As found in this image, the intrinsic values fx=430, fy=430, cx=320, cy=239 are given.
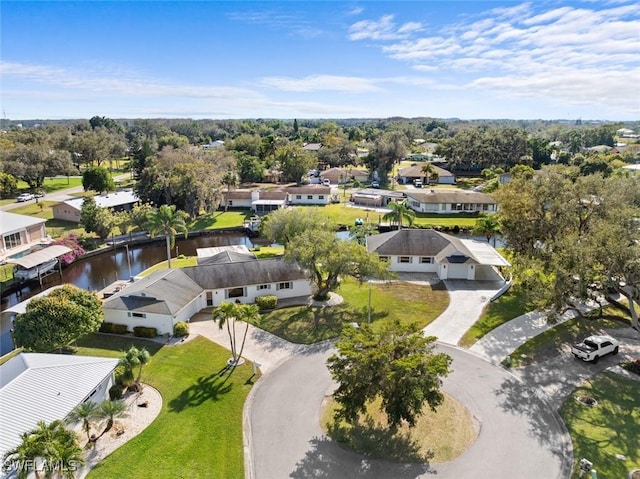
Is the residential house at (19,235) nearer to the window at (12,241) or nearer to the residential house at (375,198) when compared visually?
the window at (12,241)

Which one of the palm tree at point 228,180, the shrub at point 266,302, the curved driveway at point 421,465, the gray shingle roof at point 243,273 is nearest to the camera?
the curved driveway at point 421,465

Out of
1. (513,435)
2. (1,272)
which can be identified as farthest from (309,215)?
(1,272)

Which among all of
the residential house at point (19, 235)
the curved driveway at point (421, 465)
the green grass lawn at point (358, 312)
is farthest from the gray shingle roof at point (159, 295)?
the residential house at point (19, 235)

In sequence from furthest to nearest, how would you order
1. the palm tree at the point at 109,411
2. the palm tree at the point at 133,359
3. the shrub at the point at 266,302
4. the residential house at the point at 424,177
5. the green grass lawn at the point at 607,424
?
the residential house at the point at 424,177 → the shrub at the point at 266,302 → the palm tree at the point at 133,359 → the palm tree at the point at 109,411 → the green grass lawn at the point at 607,424

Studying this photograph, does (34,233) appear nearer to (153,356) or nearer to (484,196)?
(153,356)

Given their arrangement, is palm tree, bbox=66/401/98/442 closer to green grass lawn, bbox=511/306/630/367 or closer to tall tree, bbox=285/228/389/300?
tall tree, bbox=285/228/389/300

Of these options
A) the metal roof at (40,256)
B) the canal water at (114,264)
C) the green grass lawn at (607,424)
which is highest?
the metal roof at (40,256)

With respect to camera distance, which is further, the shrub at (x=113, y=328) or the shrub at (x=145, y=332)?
the shrub at (x=113, y=328)
